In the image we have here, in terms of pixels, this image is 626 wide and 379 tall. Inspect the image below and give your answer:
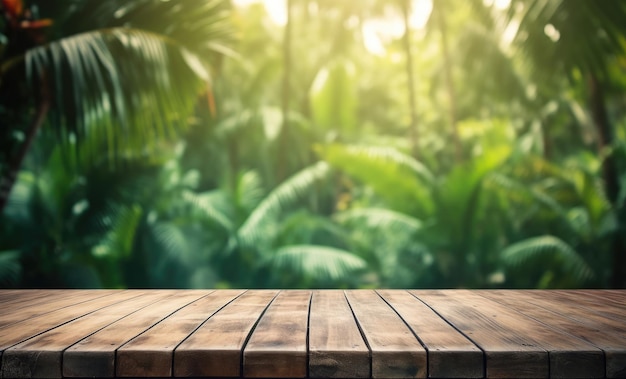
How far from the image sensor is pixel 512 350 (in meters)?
1.17

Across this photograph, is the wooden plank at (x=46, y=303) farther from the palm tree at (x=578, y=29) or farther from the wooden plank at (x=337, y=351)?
the palm tree at (x=578, y=29)

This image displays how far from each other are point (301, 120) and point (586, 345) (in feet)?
36.6

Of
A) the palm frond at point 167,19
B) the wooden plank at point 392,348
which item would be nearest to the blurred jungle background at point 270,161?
the palm frond at point 167,19

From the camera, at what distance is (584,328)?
1416 millimetres

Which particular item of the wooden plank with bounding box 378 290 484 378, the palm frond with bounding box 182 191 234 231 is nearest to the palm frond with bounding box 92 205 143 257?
the palm frond with bounding box 182 191 234 231

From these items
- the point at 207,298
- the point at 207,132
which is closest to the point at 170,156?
the point at 207,298

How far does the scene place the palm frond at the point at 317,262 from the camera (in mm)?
7328

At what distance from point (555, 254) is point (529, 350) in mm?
6687

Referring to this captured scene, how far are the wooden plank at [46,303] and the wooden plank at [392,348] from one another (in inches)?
42.4

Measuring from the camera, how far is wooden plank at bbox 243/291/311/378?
1163mm

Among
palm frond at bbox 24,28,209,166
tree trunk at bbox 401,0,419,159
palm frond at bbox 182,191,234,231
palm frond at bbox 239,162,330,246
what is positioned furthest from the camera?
tree trunk at bbox 401,0,419,159

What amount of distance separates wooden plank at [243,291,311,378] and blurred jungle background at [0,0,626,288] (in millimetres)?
2419

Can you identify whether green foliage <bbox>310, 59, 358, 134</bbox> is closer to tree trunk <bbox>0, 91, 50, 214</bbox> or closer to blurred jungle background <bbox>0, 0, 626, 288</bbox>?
blurred jungle background <bbox>0, 0, 626, 288</bbox>

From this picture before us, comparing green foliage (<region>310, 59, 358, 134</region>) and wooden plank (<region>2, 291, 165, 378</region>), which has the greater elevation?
green foliage (<region>310, 59, 358, 134</region>)
